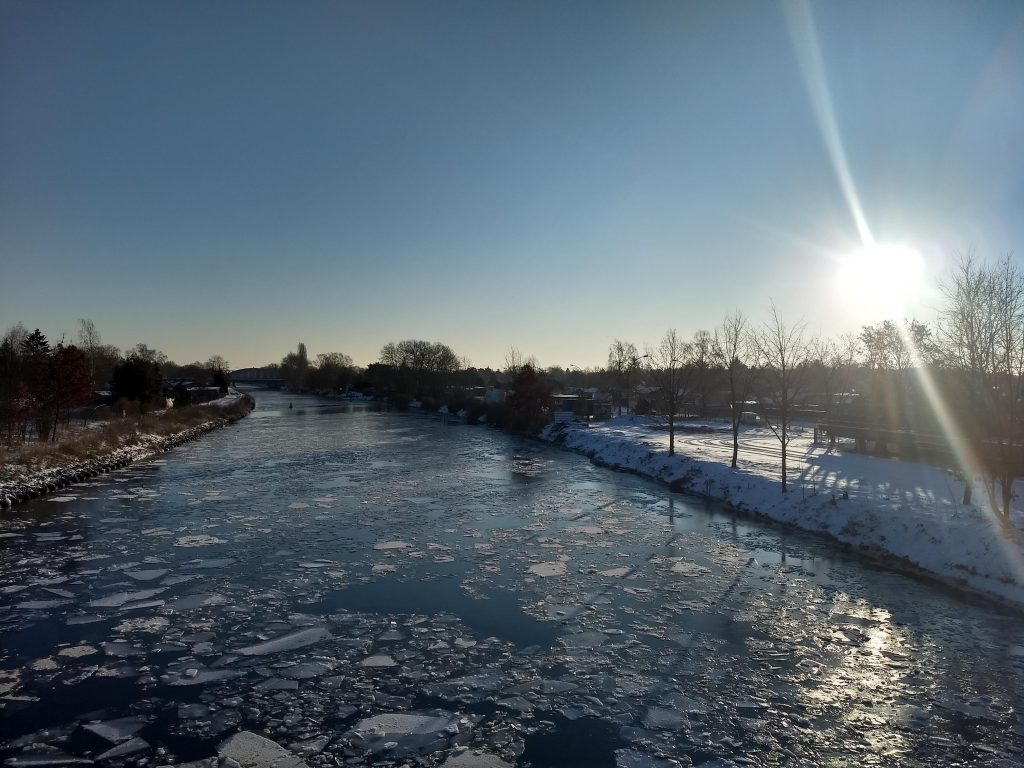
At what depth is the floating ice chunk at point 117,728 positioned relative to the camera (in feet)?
18.7

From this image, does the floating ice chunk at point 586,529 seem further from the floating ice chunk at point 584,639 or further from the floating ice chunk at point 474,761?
the floating ice chunk at point 474,761

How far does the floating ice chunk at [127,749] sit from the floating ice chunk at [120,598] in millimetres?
4353

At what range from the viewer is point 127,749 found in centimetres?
551

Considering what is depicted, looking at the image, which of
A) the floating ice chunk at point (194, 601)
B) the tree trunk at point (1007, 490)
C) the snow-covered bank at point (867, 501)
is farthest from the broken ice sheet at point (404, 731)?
the tree trunk at point (1007, 490)

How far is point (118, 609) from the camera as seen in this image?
909 cm

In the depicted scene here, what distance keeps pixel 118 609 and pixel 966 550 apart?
14.9 meters

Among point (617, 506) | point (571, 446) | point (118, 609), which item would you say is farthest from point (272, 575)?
point (571, 446)

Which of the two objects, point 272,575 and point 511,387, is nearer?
point 272,575

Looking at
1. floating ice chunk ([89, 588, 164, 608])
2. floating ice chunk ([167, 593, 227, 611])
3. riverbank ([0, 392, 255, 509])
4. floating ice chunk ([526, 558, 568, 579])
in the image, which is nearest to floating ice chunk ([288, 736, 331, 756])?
floating ice chunk ([167, 593, 227, 611])

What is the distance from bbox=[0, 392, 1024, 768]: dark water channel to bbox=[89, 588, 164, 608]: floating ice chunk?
5 cm

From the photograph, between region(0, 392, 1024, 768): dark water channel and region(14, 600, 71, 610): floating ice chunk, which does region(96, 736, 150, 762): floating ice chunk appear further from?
region(14, 600, 71, 610): floating ice chunk

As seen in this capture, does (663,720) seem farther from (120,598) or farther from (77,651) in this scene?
(120,598)

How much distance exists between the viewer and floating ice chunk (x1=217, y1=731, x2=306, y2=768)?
5328 millimetres

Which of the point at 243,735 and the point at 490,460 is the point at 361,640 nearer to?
the point at 243,735
